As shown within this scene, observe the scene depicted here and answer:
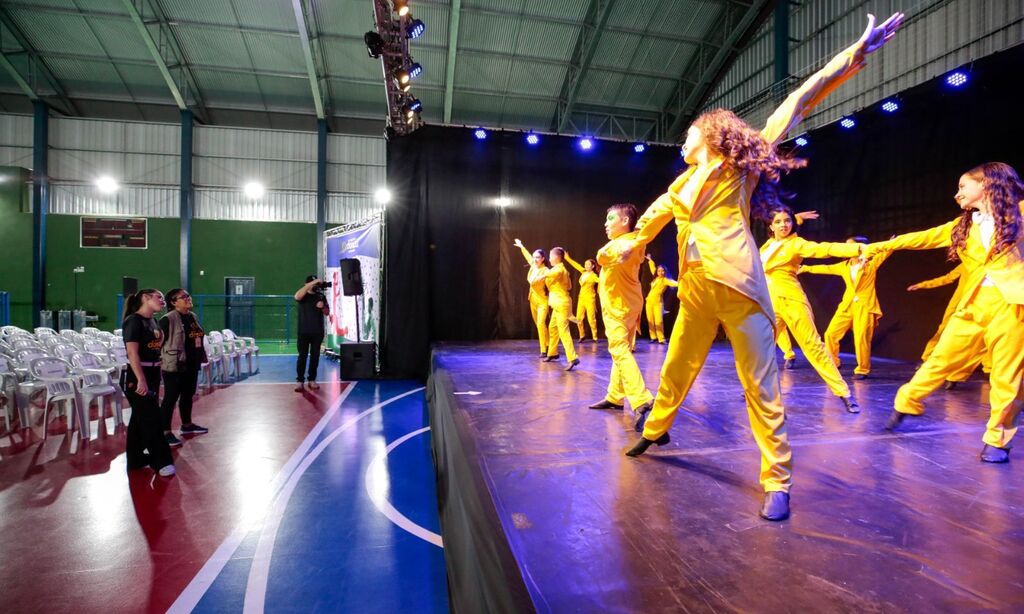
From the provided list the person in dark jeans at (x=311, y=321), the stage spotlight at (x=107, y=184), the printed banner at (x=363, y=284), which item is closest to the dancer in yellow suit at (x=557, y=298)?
the person in dark jeans at (x=311, y=321)

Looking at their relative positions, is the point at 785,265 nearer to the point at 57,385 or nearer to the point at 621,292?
the point at 621,292

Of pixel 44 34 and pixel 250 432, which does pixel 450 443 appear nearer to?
pixel 250 432

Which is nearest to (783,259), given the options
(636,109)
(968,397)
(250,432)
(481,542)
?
(968,397)

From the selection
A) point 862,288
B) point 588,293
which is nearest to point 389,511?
point 862,288

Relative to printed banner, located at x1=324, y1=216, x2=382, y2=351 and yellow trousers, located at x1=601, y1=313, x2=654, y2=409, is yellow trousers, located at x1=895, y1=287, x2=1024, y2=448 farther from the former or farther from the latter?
printed banner, located at x1=324, y1=216, x2=382, y2=351

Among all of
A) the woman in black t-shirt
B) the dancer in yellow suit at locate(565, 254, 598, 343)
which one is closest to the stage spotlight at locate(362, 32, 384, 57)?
the dancer in yellow suit at locate(565, 254, 598, 343)

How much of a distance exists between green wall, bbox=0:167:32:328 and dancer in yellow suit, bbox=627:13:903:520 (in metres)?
20.0

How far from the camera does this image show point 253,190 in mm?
16250

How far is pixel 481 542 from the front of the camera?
67.2 inches

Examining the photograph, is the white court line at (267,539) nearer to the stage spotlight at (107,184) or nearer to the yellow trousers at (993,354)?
the yellow trousers at (993,354)

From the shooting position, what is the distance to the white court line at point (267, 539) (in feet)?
7.48

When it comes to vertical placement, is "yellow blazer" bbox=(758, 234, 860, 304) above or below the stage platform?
above

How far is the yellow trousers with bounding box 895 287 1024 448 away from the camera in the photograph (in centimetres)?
263

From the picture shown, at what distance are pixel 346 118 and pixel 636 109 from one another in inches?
385
